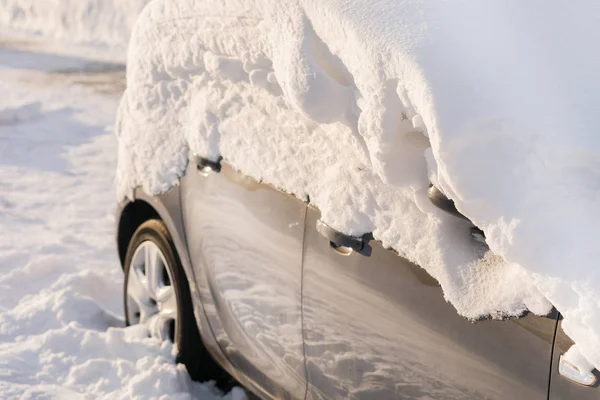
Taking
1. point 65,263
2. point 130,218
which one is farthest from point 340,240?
point 65,263

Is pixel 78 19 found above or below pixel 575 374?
above

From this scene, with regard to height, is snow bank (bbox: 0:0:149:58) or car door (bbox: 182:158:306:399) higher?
snow bank (bbox: 0:0:149:58)

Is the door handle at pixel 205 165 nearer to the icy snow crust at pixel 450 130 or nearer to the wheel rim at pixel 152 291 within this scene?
the icy snow crust at pixel 450 130

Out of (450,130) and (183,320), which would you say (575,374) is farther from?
(183,320)

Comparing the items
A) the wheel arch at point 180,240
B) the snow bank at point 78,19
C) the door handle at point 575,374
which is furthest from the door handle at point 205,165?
the snow bank at point 78,19

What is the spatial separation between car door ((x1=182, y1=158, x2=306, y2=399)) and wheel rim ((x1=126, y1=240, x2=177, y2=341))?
38 cm

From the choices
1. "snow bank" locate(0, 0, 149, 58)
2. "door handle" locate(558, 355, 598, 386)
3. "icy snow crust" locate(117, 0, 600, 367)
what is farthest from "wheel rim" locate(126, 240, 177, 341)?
"snow bank" locate(0, 0, 149, 58)

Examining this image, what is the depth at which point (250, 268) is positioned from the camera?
2.52 metres

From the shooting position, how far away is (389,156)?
167 centimetres

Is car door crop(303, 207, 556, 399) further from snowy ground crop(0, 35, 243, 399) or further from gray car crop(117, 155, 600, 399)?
snowy ground crop(0, 35, 243, 399)

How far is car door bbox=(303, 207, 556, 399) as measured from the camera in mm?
1623

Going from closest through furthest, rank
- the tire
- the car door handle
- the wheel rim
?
1. the car door handle
2. the tire
3. the wheel rim

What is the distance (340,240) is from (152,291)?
156cm

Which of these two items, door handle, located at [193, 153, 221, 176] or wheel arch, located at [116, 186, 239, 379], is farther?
wheel arch, located at [116, 186, 239, 379]
